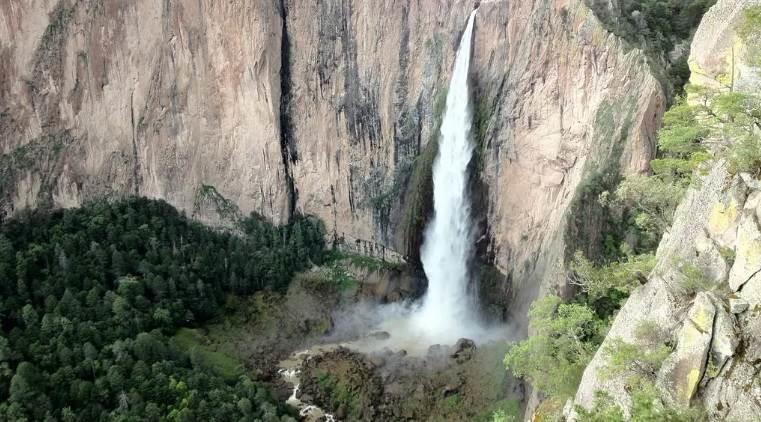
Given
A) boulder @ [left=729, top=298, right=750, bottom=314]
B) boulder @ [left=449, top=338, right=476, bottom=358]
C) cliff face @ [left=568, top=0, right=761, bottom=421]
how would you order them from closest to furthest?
1. cliff face @ [left=568, top=0, right=761, bottom=421]
2. boulder @ [left=729, top=298, right=750, bottom=314]
3. boulder @ [left=449, top=338, right=476, bottom=358]

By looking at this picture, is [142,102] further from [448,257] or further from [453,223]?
[448,257]

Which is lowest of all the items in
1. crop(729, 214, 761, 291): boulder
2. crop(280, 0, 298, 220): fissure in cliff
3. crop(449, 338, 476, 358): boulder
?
crop(449, 338, 476, 358): boulder

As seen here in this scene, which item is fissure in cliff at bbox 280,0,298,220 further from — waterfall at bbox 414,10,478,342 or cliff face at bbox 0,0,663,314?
waterfall at bbox 414,10,478,342

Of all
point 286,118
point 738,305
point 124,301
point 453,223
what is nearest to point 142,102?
point 286,118

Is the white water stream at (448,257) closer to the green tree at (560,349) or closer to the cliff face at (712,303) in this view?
the green tree at (560,349)

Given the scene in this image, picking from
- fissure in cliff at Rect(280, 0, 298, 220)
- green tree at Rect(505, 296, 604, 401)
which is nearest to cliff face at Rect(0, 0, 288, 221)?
fissure in cliff at Rect(280, 0, 298, 220)

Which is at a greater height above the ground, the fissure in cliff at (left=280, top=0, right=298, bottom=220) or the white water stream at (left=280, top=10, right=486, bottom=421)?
the fissure in cliff at (left=280, top=0, right=298, bottom=220)

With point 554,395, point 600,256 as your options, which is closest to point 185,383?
point 554,395

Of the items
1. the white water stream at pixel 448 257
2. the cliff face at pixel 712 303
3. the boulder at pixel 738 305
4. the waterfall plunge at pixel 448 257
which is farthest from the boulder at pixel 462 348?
the boulder at pixel 738 305

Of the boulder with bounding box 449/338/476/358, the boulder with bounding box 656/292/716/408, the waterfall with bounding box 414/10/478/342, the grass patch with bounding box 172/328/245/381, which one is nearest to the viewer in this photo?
the boulder with bounding box 656/292/716/408
